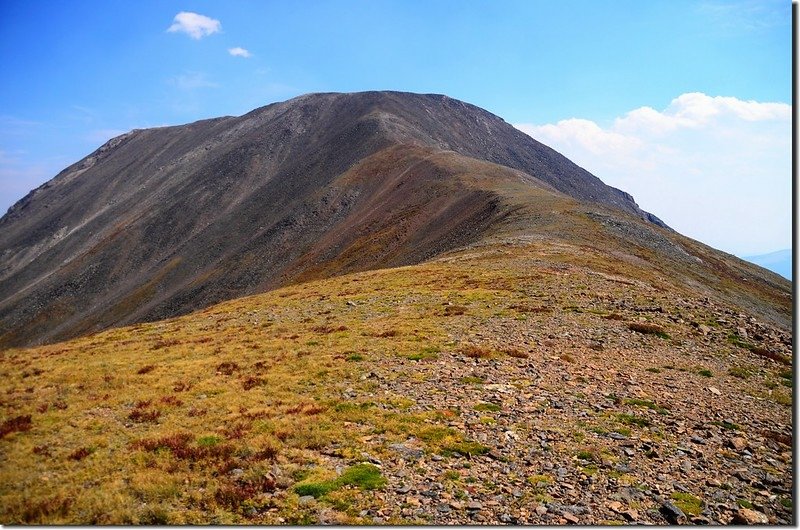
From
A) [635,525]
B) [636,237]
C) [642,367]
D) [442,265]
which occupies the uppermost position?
[636,237]

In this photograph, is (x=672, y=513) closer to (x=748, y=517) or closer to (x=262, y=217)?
(x=748, y=517)

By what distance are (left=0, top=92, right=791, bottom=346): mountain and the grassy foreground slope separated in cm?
3033

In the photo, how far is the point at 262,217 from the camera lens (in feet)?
424

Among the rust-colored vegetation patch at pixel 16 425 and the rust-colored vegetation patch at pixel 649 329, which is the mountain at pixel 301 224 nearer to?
the rust-colored vegetation patch at pixel 649 329

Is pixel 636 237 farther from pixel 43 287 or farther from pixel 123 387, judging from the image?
pixel 43 287

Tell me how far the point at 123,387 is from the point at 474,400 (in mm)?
15679

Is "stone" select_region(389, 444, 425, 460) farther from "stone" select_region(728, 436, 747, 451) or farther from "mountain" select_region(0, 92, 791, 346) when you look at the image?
"mountain" select_region(0, 92, 791, 346)

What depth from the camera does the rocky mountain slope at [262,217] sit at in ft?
299

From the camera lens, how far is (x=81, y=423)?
1733 cm

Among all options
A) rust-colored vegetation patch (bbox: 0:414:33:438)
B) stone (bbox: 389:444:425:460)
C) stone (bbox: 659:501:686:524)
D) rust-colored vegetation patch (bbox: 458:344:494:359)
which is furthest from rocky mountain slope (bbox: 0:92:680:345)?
stone (bbox: 659:501:686:524)

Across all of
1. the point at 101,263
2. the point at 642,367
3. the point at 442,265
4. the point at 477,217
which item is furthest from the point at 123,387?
the point at 101,263

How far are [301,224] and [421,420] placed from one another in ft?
343

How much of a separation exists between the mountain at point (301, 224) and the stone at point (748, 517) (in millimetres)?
42344

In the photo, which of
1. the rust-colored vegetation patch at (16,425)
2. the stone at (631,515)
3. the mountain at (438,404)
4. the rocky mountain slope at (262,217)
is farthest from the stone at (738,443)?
the rocky mountain slope at (262,217)
